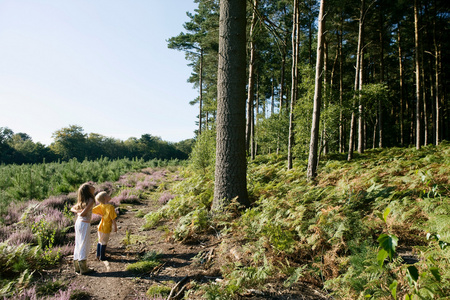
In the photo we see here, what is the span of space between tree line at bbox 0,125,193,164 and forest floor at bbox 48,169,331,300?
28.3 m

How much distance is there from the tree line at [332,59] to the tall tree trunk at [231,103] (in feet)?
1.14

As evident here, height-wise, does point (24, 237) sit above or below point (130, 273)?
above

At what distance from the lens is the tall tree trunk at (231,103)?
533 centimetres

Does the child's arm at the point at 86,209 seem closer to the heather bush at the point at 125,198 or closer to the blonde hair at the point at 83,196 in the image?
the blonde hair at the point at 83,196

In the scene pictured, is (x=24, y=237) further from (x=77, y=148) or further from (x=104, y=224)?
(x=77, y=148)

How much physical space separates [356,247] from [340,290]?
65 cm

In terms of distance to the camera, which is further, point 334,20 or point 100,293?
Answer: point 334,20

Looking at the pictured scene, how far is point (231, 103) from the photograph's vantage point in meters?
5.34

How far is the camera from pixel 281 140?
60.5 ft

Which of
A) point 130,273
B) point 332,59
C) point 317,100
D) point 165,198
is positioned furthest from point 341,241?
point 332,59

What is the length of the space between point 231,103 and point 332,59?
63.8ft

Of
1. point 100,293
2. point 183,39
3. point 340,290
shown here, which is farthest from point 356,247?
point 183,39

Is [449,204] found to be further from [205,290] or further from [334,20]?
[334,20]

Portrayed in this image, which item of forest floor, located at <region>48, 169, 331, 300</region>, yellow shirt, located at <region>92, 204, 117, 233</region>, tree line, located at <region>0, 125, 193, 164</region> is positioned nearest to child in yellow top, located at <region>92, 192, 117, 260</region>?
yellow shirt, located at <region>92, 204, 117, 233</region>
